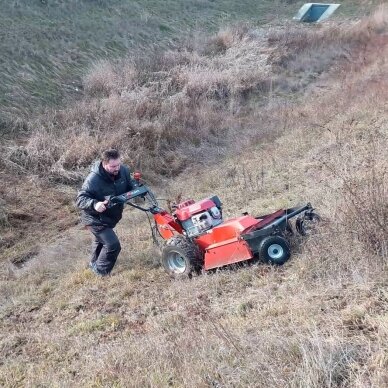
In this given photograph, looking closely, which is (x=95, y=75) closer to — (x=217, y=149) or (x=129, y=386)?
(x=217, y=149)

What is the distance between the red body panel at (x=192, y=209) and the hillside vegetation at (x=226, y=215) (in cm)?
74

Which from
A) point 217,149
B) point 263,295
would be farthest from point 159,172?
point 263,295

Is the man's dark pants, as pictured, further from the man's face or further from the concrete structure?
the concrete structure

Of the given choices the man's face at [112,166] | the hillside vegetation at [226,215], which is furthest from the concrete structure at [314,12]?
the man's face at [112,166]

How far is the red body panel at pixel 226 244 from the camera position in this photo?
19.7 ft

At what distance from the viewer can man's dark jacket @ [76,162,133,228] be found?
6695mm

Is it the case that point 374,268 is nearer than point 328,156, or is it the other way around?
point 374,268

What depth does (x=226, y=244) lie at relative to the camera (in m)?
6.09

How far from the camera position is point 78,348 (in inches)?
199

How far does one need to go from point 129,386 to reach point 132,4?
22506 mm

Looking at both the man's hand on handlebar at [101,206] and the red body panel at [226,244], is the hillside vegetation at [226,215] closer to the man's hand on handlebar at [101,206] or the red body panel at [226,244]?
the red body panel at [226,244]

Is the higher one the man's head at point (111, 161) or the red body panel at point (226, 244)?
the man's head at point (111, 161)

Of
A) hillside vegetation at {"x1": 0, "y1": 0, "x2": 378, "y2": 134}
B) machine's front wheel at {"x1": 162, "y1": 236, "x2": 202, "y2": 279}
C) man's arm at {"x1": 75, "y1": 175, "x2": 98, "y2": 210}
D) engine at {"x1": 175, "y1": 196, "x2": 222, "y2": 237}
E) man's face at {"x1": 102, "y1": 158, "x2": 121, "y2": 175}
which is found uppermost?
hillside vegetation at {"x1": 0, "y1": 0, "x2": 378, "y2": 134}

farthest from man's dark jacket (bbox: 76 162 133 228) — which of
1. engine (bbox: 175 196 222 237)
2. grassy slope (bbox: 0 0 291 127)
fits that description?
grassy slope (bbox: 0 0 291 127)
